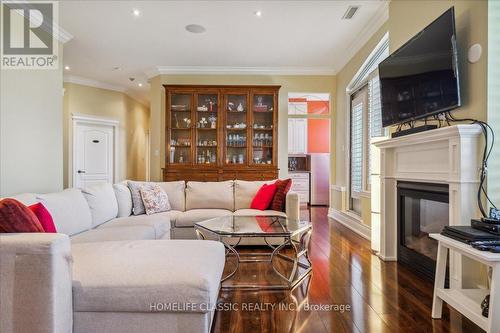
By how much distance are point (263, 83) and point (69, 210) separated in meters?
4.29

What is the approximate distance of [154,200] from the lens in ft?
12.0

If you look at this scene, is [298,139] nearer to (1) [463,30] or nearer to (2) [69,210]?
(1) [463,30]

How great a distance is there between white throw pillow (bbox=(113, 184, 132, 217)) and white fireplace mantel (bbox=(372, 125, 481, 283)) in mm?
2913

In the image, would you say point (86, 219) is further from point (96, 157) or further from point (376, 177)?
point (96, 157)

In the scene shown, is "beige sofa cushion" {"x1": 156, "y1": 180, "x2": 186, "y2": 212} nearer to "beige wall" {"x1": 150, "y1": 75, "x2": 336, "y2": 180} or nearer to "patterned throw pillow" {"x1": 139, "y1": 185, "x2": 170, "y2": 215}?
"patterned throw pillow" {"x1": 139, "y1": 185, "x2": 170, "y2": 215}

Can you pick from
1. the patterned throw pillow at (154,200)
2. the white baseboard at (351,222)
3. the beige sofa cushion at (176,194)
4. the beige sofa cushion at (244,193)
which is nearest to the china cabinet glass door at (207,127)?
the beige sofa cushion at (176,194)

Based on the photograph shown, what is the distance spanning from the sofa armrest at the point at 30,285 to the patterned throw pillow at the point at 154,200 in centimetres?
225

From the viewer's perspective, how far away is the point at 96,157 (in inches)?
264

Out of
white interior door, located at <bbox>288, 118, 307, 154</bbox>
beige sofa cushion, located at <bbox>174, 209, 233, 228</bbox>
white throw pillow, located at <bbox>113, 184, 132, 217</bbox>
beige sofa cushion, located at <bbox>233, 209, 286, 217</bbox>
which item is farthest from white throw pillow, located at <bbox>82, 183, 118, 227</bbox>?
white interior door, located at <bbox>288, 118, 307, 154</bbox>

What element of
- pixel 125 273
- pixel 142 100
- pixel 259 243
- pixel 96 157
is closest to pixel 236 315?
pixel 125 273

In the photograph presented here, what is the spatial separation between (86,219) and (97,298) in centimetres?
150

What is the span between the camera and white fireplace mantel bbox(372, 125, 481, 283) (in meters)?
2.06

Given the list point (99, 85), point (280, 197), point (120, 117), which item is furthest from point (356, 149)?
point (99, 85)

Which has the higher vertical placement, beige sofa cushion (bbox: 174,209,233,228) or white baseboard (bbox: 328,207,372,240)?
beige sofa cushion (bbox: 174,209,233,228)
